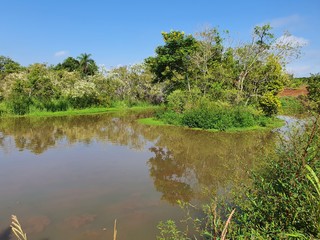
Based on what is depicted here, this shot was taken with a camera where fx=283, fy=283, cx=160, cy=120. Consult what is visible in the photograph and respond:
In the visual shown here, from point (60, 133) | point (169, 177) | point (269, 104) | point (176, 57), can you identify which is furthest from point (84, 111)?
point (169, 177)

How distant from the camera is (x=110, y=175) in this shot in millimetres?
10508

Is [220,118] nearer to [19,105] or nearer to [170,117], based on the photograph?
[170,117]

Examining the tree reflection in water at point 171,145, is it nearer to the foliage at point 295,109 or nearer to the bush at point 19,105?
the foliage at point 295,109

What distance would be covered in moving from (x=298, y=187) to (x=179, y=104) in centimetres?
1964

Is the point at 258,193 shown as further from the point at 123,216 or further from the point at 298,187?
the point at 123,216

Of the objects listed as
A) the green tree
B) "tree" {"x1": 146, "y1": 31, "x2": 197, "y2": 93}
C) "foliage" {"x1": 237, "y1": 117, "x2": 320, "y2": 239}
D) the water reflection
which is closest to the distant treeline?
"tree" {"x1": 146, "y1": 31, "x2": 197, "y2": 93}

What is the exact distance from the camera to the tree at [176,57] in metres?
28.0

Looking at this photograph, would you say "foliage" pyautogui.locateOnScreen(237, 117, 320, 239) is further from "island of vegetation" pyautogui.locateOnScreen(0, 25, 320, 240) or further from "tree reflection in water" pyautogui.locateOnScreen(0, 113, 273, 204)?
"island of vegetation" pyautogui.locateOnScreen(0, 25, 320, 240)

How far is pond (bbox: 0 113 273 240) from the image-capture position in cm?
692

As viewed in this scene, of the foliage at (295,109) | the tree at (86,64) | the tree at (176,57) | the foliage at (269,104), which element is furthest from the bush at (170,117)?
the tree at (86,64)

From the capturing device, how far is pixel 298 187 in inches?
142

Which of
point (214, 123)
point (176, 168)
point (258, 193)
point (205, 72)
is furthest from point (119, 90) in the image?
point (258, 193)

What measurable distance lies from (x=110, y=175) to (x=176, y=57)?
65.0ft

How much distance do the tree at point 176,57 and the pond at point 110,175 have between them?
10328mm
